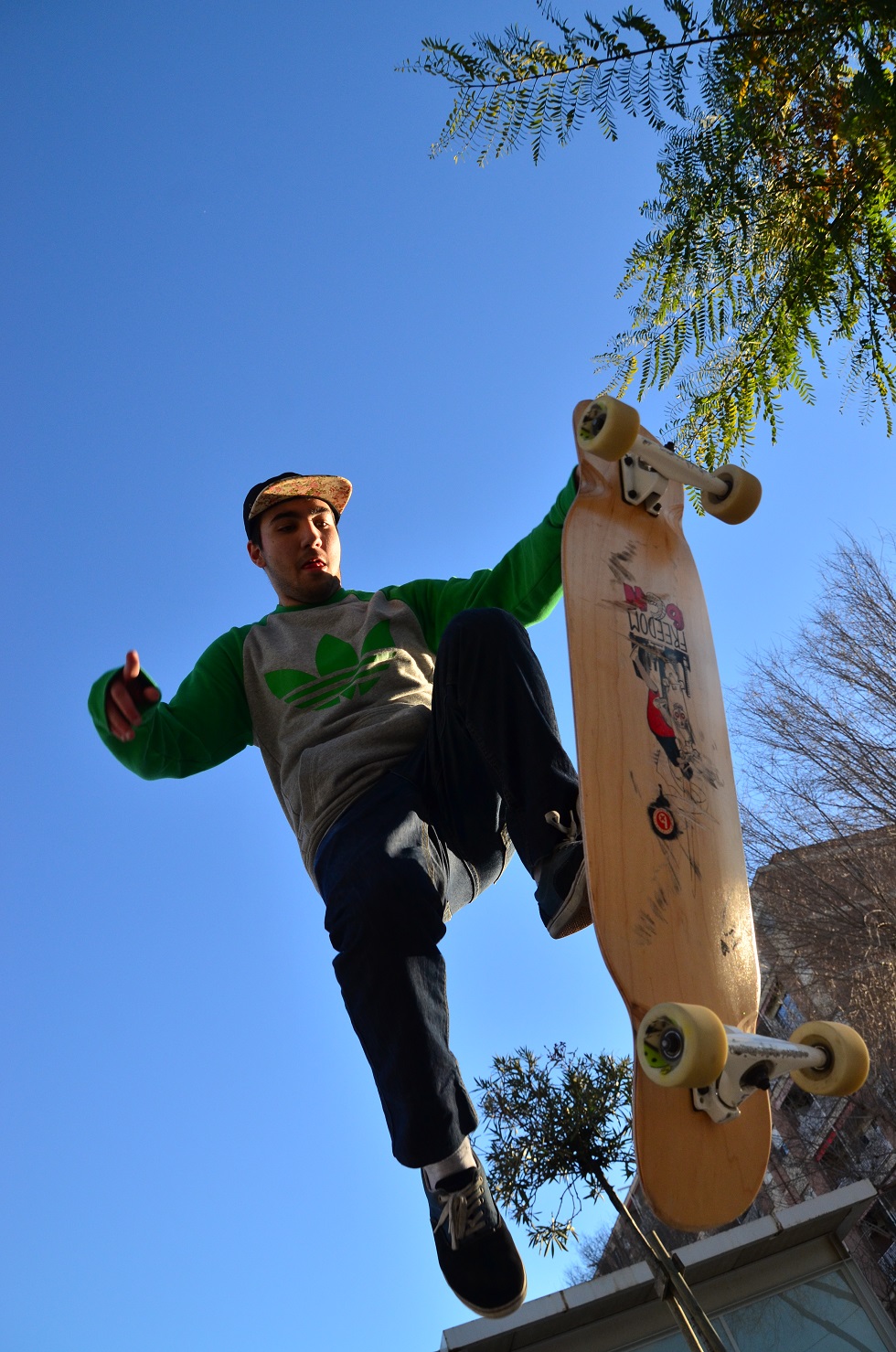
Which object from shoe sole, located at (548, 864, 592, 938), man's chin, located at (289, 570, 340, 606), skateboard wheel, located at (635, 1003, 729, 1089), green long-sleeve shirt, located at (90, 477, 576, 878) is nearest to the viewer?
skateboard wheel, located at (635, 1003, 729, 1089)

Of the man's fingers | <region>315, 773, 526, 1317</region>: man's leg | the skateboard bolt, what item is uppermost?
the man's fingers

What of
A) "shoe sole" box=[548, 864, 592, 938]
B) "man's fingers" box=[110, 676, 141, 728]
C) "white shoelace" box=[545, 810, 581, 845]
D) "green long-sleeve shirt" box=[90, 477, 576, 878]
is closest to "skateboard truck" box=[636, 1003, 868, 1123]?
"shoe sole" box=[548, 864, 592, 938]

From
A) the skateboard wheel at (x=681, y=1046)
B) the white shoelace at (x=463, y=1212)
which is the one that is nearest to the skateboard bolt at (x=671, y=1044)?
the skateboard wheel at (x=681, y=1046)

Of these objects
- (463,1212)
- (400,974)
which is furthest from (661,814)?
(463,1212)

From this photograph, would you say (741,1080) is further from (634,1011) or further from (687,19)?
(687,19)

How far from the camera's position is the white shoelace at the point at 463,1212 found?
6.04 ft

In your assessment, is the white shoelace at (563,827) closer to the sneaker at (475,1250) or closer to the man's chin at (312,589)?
the sneaker at (475,1250)

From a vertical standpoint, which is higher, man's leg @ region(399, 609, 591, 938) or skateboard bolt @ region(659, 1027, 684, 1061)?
man's leg @ region(399, 609, 591, 938)

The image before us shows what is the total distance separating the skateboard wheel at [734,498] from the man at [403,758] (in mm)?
355

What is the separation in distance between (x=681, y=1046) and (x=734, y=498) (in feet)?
4.56

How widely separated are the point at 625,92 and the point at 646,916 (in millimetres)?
1949

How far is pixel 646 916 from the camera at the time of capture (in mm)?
1733

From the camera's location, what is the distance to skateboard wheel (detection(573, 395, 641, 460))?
2.13m

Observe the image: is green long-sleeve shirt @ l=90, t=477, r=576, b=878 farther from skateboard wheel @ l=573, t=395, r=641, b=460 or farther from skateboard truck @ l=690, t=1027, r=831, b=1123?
skateboard truck @ l=690, t=1027, r=831, b=1123
